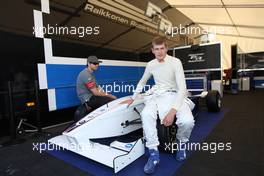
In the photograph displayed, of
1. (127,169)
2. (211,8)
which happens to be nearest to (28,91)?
(127,169)

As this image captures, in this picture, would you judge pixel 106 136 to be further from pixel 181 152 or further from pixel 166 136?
pixel 181 152

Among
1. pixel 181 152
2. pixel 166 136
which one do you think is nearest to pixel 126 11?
pixel 166 136

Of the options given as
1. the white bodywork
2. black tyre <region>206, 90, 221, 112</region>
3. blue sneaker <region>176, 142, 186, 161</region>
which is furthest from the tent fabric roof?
blue sneaker <region>176, 142, 186, 161</region>

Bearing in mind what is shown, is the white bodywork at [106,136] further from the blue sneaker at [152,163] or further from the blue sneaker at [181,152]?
the blue sneaker at [181,152]

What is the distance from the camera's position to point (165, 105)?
5.77 feet

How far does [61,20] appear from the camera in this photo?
305 centimetres

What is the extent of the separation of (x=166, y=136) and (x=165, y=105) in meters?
0.29

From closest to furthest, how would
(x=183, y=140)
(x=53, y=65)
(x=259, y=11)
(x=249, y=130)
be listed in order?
(x=183, y=140) < (x=249, y=130) < (x=53, y=65) < (x=259, y=11)

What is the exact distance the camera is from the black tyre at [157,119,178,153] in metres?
1.76

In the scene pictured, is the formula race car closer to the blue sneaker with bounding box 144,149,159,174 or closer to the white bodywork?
the white bodywork

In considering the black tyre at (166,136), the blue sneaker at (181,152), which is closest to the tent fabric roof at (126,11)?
the black tyre at (166,136)

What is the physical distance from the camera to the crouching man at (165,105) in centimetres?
162

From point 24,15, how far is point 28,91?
3.34 feet

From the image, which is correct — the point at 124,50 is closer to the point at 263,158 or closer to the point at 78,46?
the point at 78,46
